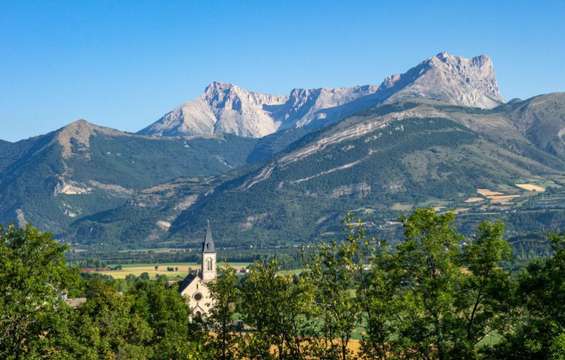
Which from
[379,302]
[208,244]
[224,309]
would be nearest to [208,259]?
[208,244]

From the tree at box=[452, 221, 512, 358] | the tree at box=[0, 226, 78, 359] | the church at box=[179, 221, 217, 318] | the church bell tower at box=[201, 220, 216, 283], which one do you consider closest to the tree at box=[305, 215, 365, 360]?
the tree at box=[452, 221, 512, 358]

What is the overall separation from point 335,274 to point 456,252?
821cm

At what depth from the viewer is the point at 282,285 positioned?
189 feet

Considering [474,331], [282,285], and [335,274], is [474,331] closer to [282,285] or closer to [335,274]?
[335,274]

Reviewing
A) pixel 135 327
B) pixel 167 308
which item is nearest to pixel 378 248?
pixel 135 327

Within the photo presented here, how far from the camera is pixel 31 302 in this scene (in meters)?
63.4

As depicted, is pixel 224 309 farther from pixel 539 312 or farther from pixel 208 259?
pixel 208 259

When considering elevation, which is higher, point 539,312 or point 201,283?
point 539,312

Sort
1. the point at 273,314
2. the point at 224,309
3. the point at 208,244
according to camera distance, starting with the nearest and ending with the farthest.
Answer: the point at 273,314 < the point at 224,309 < the point at 208,244

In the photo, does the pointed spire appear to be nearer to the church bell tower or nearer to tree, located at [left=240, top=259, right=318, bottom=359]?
the church bell tower

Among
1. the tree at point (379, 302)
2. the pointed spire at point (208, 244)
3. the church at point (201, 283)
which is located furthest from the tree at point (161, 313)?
the pointed spire at point (208, 244)

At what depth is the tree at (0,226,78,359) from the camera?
6334 cm

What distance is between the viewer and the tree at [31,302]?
208 ft

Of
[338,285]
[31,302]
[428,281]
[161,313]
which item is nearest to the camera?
[428,281]
